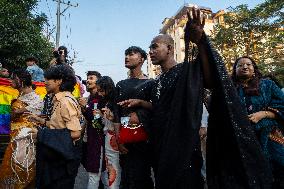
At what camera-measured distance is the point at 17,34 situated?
14.4 metres

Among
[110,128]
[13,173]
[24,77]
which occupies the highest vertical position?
[24,77]

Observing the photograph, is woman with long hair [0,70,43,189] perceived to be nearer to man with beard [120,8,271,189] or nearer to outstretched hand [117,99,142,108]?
outstretched hand [117,99,142,108]

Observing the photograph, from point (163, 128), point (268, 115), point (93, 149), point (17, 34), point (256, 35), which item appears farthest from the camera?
point (256, 35)

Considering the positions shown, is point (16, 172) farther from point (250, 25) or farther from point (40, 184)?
point (250, 25)

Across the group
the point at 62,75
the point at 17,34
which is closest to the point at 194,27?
the point at 62,75

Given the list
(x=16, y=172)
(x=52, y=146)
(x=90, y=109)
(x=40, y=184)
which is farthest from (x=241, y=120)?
(x=90, y=109)

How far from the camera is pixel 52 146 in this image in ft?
9.66

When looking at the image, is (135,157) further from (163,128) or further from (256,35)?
(256,35)

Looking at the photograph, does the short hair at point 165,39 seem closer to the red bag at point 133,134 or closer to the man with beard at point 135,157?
the man with beard at point 135,157

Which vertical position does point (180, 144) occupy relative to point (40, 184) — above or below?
above

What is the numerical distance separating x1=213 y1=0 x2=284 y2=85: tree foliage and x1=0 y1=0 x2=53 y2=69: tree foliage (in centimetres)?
1520

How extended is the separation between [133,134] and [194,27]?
1219 millimetres

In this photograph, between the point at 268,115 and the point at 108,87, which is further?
the point at 108,87

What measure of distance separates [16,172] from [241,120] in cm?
256
